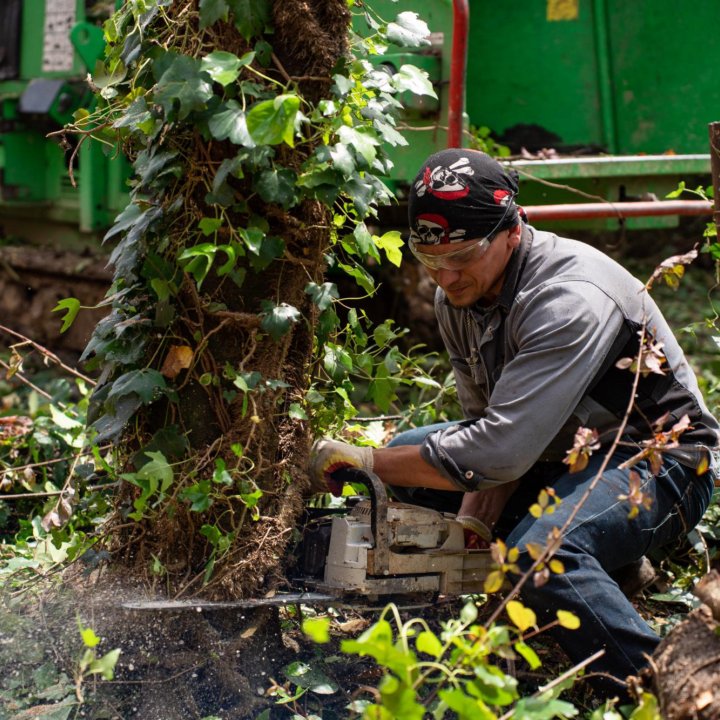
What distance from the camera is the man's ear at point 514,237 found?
293cm

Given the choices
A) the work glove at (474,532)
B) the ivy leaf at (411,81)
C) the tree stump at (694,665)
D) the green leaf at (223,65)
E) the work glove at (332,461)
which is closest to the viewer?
the tree stump at (694,665)

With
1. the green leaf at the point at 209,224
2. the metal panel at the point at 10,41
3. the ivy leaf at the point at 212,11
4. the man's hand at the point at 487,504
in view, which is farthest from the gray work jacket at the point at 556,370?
the metal panel at the point at 10,41

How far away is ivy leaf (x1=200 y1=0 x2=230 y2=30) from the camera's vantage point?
2555 mm

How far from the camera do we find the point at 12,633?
287 cm

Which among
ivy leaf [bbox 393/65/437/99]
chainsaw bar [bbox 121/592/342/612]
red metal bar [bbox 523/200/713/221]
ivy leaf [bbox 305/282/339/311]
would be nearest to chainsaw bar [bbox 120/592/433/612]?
chainsaw bar [bbox 121/592/342/612]

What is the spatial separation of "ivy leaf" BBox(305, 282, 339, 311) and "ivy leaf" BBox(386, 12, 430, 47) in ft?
2.18

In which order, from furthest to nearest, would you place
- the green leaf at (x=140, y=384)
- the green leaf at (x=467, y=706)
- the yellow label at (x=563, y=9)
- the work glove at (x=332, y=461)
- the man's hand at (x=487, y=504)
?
the yellow label at (x=563, y=9) → the man's hand at (x=487, y=504) → the work glove at (x=332, y=461) → the green leaf at (x=140, y=384) → the green leaf at (x=467, y=706)

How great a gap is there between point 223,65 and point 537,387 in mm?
1067

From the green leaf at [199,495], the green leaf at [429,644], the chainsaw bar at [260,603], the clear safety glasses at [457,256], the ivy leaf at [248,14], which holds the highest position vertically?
the ivy leaf at [248,14]

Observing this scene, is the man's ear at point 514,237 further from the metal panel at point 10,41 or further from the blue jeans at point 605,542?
the metal panel at point 10,41

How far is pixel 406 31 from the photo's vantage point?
2887mm

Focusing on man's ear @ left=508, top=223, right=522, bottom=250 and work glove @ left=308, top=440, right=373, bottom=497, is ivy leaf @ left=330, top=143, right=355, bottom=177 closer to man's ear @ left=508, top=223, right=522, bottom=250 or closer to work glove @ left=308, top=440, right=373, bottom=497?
man's ear @ left=508, top=223, right=522, bottom=250

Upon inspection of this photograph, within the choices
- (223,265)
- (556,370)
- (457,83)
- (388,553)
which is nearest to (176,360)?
(223,265)

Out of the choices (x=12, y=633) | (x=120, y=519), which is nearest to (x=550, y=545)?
(x=120, y=519)
